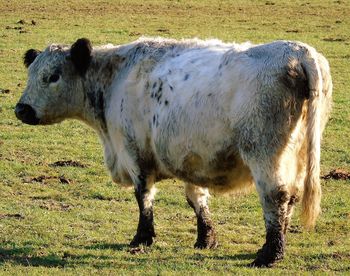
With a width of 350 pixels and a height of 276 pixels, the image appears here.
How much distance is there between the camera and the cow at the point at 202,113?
7.80 m

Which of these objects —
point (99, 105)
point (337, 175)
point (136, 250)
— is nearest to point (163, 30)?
point (337, 175)

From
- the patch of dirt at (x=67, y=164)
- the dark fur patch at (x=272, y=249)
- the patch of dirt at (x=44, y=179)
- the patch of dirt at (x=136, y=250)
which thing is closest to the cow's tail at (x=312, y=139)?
the dark fur patch at (x=272, y=249)

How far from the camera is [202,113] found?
8.35m

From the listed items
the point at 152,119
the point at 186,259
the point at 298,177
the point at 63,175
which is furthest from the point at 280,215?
the point at 63,175

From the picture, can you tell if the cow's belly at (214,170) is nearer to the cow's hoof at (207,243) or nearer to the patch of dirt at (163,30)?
the cow's hoof at (207,243)

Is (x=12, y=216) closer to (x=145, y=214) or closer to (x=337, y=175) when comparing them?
(x=145, y=214)

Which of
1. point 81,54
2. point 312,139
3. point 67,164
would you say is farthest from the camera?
point 67,164

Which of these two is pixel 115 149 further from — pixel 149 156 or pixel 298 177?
pixel 298 177

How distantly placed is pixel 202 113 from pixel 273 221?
130cm

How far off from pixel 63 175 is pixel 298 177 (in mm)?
5229

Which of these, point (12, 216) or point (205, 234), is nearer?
point (205, 234)

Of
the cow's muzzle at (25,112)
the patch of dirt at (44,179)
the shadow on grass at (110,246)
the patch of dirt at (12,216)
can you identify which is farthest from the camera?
the patch of dirt at (44,179)

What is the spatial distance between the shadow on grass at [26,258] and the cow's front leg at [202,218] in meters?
1.68

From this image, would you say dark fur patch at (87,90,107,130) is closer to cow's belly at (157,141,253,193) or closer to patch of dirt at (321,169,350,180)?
cow's belly at (157,141,253,193)
